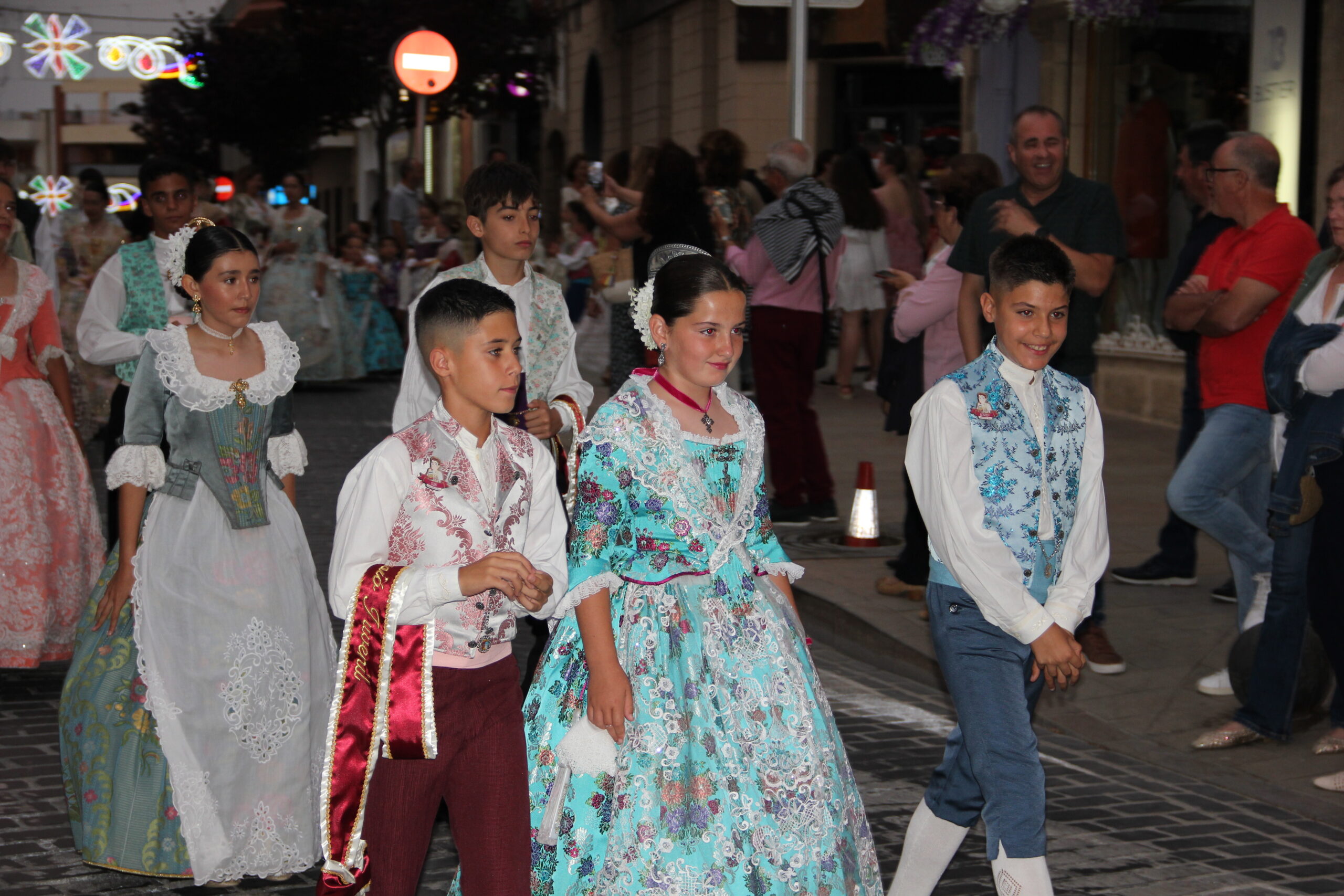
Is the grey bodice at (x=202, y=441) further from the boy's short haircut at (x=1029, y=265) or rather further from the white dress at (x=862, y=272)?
the white dress at (x=862, y=272)

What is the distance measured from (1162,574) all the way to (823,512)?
221 centimetres

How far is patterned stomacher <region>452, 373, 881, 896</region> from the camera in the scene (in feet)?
12.0

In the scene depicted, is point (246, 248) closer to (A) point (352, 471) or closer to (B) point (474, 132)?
(A) point (352, 471)

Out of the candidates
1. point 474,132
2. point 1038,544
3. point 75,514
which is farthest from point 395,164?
point 1038,544

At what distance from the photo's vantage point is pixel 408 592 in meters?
3.38

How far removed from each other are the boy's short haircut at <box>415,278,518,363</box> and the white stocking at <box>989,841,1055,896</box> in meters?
1.71

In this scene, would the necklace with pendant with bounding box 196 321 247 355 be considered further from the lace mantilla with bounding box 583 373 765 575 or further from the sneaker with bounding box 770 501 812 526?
the sneaker with bounding box 770 501 812 526

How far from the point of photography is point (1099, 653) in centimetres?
662

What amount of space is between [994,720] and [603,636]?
3.12 feet

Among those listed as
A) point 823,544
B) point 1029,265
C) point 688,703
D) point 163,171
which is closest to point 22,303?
point 163,171

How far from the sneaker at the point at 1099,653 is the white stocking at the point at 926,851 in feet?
8.93

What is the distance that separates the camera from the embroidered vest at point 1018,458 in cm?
392

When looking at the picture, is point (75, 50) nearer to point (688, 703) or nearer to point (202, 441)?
point (202, 441)

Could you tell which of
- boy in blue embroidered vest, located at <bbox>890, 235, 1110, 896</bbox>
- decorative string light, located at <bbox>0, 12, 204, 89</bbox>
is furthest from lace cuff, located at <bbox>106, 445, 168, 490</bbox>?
decorative string light, located at <bbox>0, 12, 204, 89</bbox>
